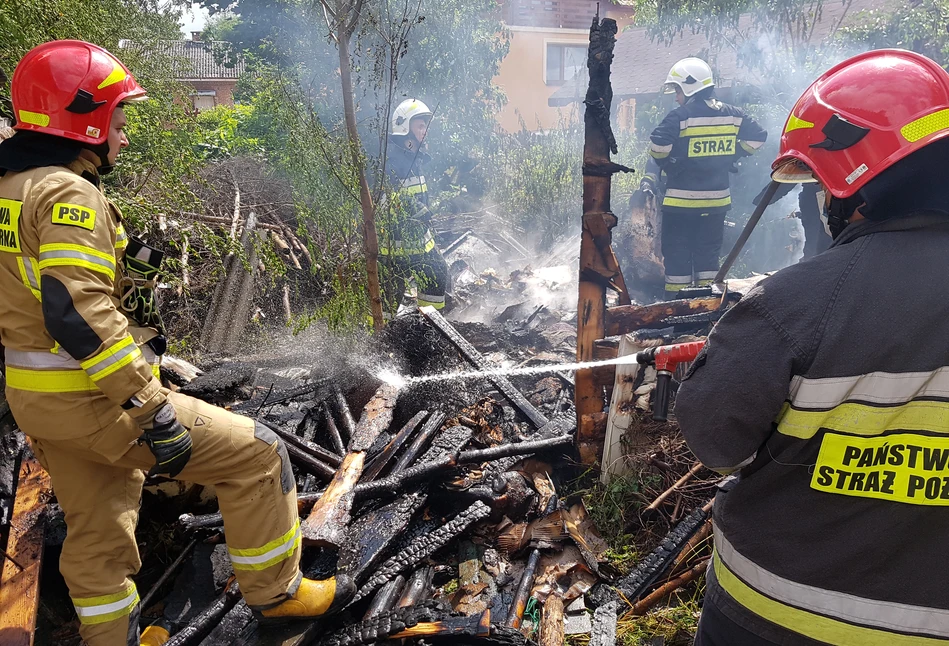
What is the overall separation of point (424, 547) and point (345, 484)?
66 cm

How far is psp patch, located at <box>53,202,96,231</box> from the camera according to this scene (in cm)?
224

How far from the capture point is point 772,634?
61.4 inches

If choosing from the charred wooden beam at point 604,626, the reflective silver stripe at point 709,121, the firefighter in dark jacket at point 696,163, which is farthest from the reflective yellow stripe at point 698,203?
the charred wooden beam at point 604,626

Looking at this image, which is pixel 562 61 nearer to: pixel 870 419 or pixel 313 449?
Result: pixel 313 449

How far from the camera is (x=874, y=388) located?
1.37 meters

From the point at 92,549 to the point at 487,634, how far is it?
1860mm

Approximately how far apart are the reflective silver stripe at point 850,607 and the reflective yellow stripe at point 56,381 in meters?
2.53

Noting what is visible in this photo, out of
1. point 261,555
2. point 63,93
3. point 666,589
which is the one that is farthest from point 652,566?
point 63,93

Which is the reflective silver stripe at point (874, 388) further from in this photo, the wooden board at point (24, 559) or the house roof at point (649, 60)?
the house roof at point (649, 60)

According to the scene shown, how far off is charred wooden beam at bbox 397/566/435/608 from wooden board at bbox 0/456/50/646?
1.77 metres

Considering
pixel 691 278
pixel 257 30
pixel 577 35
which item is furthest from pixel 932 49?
pixel 577 35

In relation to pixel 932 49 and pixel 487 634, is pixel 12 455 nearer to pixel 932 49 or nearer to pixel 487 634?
pixel 487 634

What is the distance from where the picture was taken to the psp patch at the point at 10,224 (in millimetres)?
2312

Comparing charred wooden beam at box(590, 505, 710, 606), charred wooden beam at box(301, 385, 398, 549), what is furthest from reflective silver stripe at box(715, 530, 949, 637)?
charred wooden beam at box(301, 385, 398, 549)
